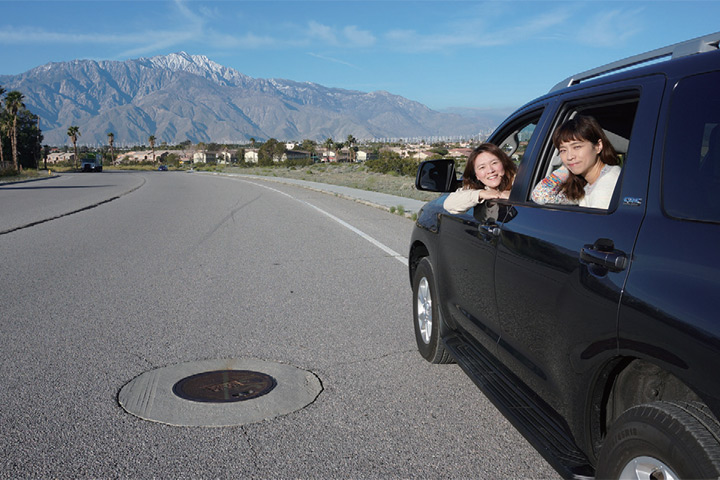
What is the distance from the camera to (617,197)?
8.17ft

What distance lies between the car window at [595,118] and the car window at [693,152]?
31.5 inches

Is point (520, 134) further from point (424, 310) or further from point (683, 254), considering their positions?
point (683, 254)

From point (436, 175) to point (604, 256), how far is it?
2366 millimetres

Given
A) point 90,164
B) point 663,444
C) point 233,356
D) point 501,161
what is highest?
point 501,161

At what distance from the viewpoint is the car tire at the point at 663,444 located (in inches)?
72.7

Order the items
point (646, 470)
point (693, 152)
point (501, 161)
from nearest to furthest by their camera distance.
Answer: point (646, 470)
point (693, 152)
point (501, 161)

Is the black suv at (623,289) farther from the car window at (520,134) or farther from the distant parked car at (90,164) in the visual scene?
the distant parked car at (90,164)

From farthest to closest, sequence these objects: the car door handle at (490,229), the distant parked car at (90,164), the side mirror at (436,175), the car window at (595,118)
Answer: the distant parked car at (90,164)
the side mirror at (436,175)
the car door handle at (490,229)
the car window at (595,118)

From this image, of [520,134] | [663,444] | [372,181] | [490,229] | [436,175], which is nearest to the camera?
[663,444]

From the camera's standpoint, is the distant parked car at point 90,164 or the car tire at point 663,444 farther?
the distant parked car at point 90,164

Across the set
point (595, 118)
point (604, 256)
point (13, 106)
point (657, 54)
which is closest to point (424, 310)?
point (595, 118)

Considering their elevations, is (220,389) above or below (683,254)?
below

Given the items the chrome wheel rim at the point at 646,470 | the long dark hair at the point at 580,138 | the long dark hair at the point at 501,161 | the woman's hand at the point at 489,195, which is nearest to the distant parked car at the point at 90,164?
the long dark hair at the point at 501,161

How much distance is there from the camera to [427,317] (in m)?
5.04
